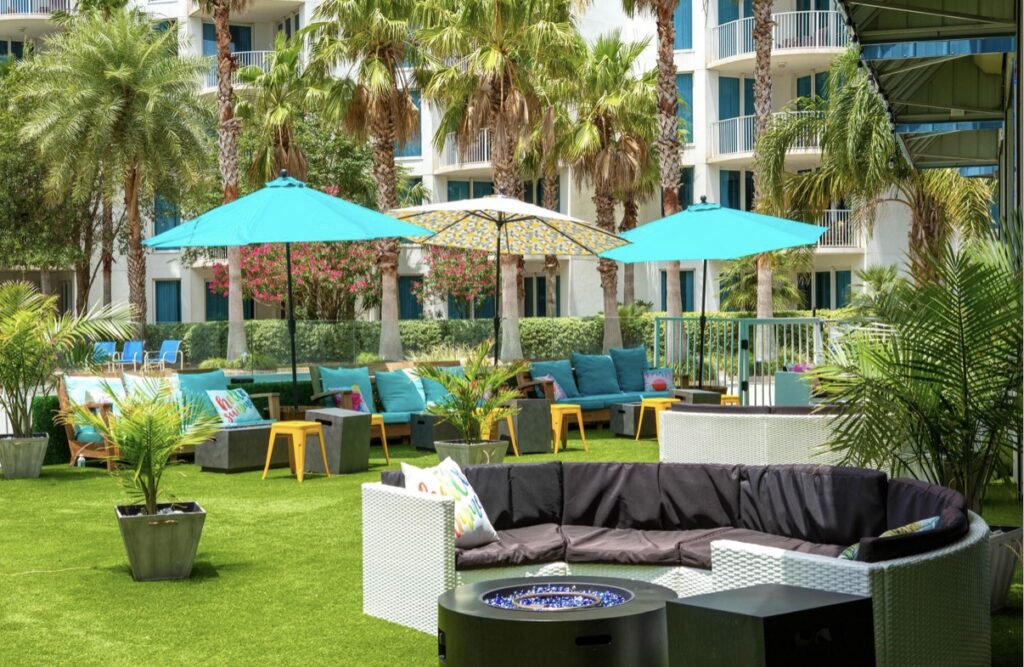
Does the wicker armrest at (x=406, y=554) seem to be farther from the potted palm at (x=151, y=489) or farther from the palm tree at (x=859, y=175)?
the palm tree at (x=859, y=175)

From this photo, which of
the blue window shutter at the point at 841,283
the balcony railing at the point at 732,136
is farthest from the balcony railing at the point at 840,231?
the balcony railing at the point at 732,136

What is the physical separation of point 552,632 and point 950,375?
3103 millimetres

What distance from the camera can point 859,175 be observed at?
20094 millimetres

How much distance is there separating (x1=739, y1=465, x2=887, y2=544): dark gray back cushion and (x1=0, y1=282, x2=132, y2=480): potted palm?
705 centimetres

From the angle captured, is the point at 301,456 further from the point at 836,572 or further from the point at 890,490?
the point at 836,572

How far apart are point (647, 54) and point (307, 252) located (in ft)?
36.2

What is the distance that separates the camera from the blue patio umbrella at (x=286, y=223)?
1211cm

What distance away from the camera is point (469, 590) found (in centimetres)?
473

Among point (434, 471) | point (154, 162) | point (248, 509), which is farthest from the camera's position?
point (154, 162)

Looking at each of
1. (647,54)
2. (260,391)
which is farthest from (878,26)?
(647,54)

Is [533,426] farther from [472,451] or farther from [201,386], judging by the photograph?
[201,386]

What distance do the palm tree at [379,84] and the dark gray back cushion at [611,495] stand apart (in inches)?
677

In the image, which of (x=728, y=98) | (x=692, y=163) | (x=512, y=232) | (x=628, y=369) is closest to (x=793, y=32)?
(x=728, y=98)

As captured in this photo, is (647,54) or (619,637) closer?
(619,637)
